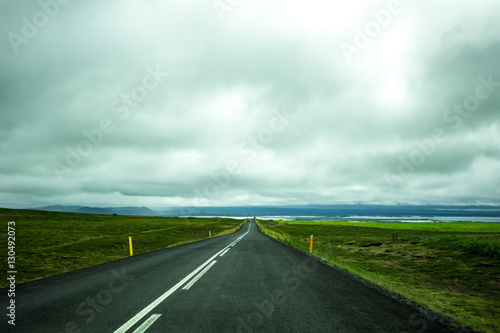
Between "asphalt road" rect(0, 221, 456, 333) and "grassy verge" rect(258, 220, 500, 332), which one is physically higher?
"asphalt road" rect(0, 221, 456, 333)

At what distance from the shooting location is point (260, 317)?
4855 mm

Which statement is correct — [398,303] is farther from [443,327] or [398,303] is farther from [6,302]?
[6,302]

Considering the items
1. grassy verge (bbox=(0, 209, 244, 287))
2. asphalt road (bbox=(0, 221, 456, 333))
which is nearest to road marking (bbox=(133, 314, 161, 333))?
asphalt road (bbox=(0, 221, 456, 333))

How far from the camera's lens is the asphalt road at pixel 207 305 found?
445 centimetres

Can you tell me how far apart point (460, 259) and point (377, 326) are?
55.6 feet

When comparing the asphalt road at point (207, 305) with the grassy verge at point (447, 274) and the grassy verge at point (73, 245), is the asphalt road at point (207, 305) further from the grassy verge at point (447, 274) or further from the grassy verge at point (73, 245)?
the grassy verge at point (73, 245)

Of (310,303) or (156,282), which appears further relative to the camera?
(156,282)

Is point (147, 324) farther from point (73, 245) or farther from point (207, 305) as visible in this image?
point (73, 245)

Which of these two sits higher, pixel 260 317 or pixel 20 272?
pixel 260 317

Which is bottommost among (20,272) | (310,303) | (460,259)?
(460,259)

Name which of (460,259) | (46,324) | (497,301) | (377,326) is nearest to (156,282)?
(46,324)

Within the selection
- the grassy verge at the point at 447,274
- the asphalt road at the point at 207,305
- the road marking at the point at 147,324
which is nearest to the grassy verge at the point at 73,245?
the asphalt road at the point at 207,305

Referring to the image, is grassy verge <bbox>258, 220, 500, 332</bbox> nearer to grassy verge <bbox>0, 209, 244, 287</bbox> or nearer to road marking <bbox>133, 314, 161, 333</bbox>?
road marking <bbox>133, 314, 161, 333</bbox>

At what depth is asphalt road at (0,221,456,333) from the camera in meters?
4.45
